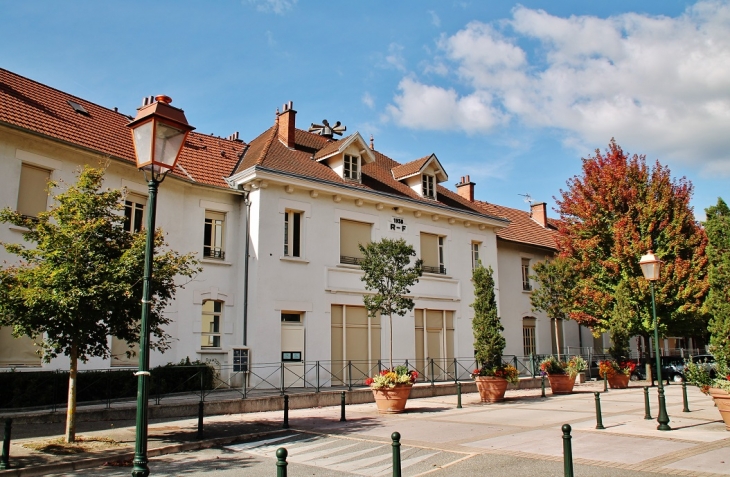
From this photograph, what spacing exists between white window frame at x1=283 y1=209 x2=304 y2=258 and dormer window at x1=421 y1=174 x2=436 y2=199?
6.52 meters

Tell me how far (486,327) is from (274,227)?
7.59 meters

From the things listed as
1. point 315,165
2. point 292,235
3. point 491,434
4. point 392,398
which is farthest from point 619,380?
point 315,165

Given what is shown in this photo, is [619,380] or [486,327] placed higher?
[486,327]

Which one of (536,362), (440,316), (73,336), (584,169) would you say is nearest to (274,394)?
(73,336)

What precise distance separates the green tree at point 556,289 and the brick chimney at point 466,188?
202 inches

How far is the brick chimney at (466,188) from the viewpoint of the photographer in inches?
1146

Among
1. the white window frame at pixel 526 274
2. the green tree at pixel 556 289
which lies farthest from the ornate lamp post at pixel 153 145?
the white window frame at pixel 526 274

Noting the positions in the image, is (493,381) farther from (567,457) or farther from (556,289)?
(567,457)

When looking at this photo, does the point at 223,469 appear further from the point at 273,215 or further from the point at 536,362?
the point at 536,362

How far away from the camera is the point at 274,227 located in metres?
19.8

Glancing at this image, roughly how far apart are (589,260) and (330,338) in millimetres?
11962

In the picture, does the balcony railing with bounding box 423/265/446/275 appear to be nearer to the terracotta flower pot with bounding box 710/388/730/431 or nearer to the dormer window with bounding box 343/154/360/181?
the dormer window with bounding box 343/154/360/181

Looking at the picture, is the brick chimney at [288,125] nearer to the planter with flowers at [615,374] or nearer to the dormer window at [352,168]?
the dormer window at [352,168]

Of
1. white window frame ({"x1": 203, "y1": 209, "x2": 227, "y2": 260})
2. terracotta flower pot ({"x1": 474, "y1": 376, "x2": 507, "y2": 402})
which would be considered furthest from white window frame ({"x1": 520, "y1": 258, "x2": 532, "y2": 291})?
white window frame ({"x1": 203, "y1": 209, "x2": 227, "y2": 260})
